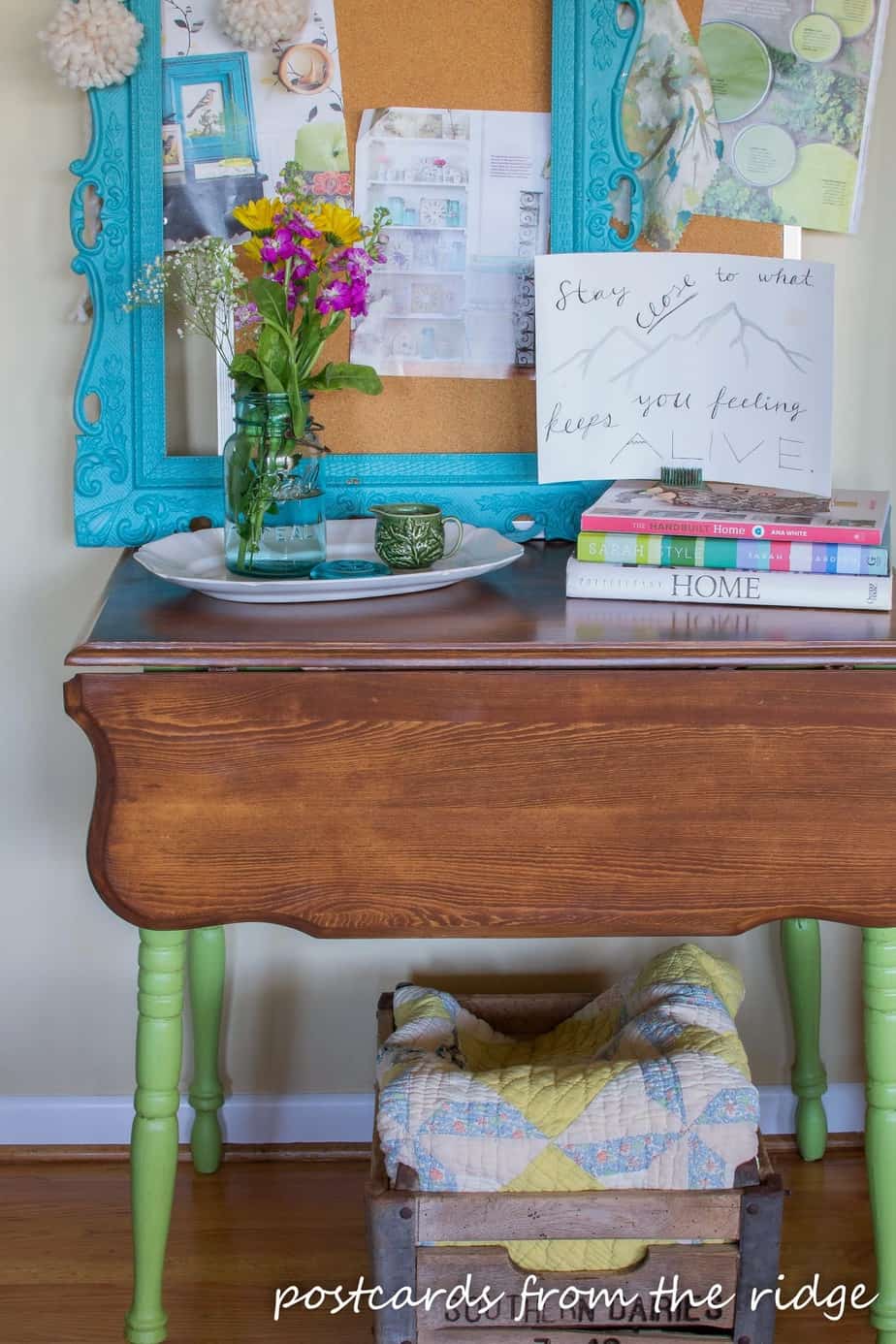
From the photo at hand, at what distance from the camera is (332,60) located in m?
1.58

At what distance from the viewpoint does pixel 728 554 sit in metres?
1.38

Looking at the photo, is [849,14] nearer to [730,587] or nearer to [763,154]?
[763,154]

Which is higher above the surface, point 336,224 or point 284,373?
point 336,224

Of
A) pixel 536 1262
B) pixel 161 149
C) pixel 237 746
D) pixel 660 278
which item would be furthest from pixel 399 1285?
→ pixel 161 149

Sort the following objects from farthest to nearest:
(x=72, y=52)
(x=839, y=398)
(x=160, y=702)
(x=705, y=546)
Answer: (x=839, y=398), (x=72, y=52), (x=705, y=546), (x=160, y=702)

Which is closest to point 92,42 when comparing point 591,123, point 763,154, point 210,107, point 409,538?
point 210,107

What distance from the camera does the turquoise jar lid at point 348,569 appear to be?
1413 mm

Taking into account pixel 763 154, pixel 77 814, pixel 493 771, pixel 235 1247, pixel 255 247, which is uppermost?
pixel 763 154

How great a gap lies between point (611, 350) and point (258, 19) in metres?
0.53

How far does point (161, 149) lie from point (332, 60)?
22 cm

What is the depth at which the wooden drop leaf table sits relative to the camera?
4.07ft

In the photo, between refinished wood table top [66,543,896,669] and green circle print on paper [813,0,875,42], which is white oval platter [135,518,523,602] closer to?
refinished wood table top [66,543,896,669]

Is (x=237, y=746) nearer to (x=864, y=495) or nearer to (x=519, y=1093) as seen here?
(x=519, y=1093)

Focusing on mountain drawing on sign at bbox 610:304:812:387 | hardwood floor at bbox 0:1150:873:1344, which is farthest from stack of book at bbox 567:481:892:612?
hardwood floor at bbox 0:1150:873:1344
